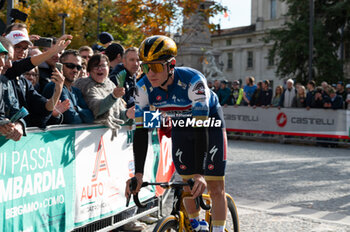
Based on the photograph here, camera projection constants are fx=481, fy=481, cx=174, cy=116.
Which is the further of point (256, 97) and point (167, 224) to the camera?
point (256, 97)

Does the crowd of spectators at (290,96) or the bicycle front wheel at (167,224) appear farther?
the crowd of spectators at (290,96)

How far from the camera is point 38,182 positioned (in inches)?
163

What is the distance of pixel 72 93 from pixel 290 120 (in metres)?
12.1

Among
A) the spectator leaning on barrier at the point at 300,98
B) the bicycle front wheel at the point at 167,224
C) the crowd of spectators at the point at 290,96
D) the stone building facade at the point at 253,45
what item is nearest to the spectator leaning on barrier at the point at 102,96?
the bicycle front wheel at the point at 167,224

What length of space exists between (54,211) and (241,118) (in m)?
14.2

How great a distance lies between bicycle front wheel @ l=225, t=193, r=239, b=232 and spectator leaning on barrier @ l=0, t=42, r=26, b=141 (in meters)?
1.80

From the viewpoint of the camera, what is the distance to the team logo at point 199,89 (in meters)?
3.51

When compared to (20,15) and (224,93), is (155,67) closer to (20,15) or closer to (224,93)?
(20,15)

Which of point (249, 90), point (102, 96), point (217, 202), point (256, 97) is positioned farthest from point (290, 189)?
point (249, 90)

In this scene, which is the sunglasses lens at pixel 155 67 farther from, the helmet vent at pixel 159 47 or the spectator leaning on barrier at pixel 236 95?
the spectator leaning on barrier at pixel 236 95

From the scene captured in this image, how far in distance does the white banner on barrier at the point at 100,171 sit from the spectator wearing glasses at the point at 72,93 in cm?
23

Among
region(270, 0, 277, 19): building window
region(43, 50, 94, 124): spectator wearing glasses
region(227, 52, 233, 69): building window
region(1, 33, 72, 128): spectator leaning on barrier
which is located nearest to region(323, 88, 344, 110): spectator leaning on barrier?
region(43, 50, 94, 124): spectator wearing glasses

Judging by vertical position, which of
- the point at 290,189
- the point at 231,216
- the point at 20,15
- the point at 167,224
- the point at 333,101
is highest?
the point at 20,15

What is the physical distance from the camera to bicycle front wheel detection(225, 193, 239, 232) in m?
4.13
